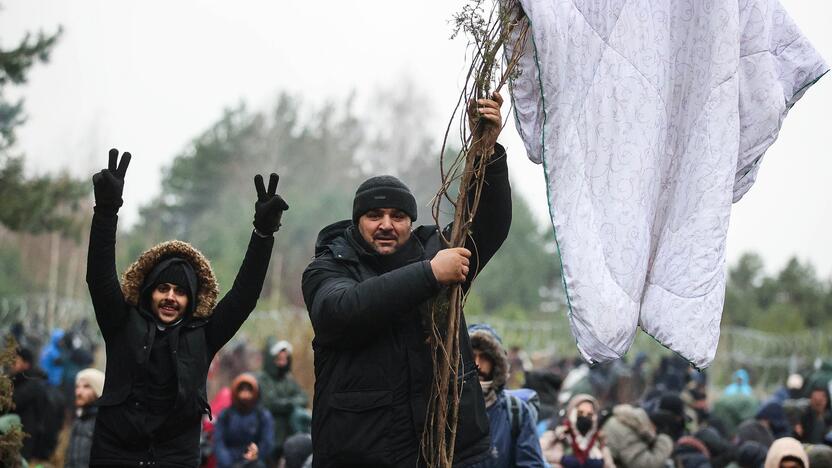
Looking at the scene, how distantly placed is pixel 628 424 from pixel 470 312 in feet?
96.6

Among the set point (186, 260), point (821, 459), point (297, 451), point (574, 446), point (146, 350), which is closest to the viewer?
point (146, 350)


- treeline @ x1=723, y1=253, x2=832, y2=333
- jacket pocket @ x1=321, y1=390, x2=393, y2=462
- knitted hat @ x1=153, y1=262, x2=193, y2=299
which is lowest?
jacket pocket @ x1=321, y1=390, x2=393, y2=462

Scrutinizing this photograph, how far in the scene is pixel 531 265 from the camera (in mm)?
62531

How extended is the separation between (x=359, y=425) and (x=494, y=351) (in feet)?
7.53

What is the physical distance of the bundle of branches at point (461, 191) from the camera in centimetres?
471

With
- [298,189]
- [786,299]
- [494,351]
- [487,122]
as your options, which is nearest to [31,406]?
[494,351]

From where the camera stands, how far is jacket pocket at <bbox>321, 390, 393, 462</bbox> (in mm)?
4684

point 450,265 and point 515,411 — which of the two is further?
point 515,411

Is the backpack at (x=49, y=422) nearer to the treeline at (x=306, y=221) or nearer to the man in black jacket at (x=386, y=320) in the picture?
the man in black jacket at (x=386, y=320)

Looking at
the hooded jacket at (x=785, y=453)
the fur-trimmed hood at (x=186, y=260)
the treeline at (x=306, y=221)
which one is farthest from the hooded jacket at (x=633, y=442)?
the treeline at (x=306, y=221)

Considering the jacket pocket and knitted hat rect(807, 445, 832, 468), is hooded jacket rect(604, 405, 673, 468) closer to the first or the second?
knitted hat rect(807, 445, 832, 468)

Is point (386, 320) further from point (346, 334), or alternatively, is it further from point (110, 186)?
point (110, 186)

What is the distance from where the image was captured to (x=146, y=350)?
532cm

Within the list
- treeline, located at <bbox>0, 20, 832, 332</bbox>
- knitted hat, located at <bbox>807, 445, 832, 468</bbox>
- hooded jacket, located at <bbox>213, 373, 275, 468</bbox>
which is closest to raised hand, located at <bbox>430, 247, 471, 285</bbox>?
knitted hat, located at <bbox>807, 445, 832, 468</bbox>
